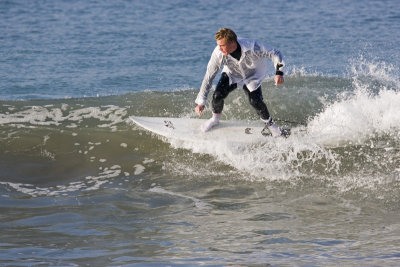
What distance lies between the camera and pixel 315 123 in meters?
9.63

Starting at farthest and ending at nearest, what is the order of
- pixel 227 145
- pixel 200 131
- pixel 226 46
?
pixel 200 131 → pixel 227 145 → pixel 226 46

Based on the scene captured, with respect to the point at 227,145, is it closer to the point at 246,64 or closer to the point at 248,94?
the point at 248,94

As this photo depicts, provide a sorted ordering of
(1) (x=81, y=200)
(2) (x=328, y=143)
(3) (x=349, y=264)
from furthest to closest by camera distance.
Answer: (2) (x=328, y=143)
(1) (x=81, y=200)
(3) (x=349, y=264)

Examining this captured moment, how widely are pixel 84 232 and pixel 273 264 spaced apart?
2140 millimetres

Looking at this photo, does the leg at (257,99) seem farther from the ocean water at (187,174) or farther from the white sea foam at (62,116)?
the white sea foam at (62,116)

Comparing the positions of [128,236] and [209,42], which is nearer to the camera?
[128,236]

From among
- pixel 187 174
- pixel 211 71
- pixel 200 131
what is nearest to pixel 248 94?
pixel 211 71

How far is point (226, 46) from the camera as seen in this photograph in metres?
7.73

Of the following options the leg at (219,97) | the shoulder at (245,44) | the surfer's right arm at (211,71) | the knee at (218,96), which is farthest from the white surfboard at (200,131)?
the shoulder at (245,44)

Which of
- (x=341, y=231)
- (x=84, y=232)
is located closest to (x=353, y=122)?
(x=341, y=231)

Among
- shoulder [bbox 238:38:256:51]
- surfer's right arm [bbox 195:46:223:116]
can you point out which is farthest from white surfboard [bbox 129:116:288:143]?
shoulder [bbox 238:38:256:51]

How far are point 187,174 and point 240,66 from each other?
5.45 ft

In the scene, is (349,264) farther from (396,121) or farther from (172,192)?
(396,121)

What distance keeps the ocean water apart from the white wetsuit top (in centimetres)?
Result: 102
